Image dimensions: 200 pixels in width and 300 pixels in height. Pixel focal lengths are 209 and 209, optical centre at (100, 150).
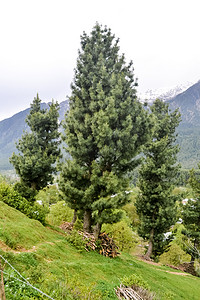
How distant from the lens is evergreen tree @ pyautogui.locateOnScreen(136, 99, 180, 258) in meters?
23.3

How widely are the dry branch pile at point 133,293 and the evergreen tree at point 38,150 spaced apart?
13.3 metres

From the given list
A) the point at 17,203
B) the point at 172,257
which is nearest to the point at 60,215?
the point at 17,203

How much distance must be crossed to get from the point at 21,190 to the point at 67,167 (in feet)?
28.2

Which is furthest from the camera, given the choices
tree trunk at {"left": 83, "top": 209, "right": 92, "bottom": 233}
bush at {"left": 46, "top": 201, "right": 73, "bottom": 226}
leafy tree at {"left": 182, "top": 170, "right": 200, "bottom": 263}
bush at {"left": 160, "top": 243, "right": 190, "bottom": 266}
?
bush at {"left": 160, "top": 243, "right": 190, "bottom": 266}

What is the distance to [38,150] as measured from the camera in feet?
68.5

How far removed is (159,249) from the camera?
82.6 feet

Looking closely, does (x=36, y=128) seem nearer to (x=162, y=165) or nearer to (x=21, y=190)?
(x=21, y=190)

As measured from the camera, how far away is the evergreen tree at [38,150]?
800 inches

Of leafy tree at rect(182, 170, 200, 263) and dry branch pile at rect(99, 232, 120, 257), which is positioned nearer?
dry branch pile at rect(99, 232, 120, 257)

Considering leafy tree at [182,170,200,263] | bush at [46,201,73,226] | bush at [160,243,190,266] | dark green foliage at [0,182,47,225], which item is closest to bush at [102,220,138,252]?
bush at [46,201,73,226]

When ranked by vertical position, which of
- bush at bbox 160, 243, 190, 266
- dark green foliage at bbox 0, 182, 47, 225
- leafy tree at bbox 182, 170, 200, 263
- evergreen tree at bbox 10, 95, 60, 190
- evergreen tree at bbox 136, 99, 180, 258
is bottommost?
bush at bbox 160, 243, 190, 266

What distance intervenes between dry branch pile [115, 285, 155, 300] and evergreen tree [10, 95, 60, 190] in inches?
523

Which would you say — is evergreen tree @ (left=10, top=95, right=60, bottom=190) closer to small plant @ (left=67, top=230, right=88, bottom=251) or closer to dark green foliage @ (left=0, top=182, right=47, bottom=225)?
dark green foliage @ (left=0, top=182, right=47, bottom=225)

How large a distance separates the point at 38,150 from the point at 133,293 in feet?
51.4
